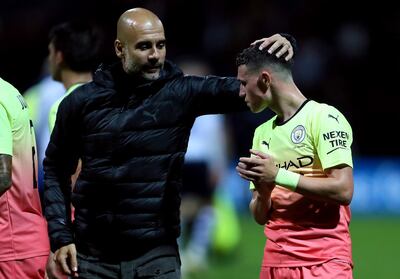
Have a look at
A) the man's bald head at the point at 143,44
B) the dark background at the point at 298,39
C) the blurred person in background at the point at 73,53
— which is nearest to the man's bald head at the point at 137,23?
the man's bald head at the point at 143,44

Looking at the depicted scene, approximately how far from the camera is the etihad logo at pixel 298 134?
512 cm

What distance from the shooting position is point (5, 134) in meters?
5.34

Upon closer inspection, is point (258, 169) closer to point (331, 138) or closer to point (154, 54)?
point (331, 138)

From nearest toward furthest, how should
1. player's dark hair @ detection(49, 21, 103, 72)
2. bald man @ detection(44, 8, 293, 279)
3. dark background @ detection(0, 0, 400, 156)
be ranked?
bald man @ detection(44, 8, 293, 279) → player's dark hair @ detection(49, 21, 103, 72) → dark background @ detection(0, 0, 400, 156)

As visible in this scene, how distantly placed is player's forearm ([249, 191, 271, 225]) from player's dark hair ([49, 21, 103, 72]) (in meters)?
2.17

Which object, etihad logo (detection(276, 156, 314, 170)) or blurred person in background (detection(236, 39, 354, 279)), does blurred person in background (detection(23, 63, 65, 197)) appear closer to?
blurred person in background (detection(236, 39, 354, 279))

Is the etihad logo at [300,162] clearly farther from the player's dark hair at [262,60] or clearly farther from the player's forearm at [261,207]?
the player's dark hair at [262,60]

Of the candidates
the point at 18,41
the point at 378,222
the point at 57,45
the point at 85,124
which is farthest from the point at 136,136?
the point at 18,41

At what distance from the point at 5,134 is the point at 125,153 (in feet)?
1.99

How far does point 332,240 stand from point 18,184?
1.71m

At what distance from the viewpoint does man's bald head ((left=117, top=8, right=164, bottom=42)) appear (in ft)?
17.7

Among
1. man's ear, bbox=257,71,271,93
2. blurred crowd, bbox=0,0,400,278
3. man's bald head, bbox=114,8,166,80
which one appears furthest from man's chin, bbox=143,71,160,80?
blurred crowd, bbox=0,0,400,278

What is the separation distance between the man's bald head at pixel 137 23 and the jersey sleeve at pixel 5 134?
0.72 m

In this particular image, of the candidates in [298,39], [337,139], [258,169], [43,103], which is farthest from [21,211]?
[298,39]
